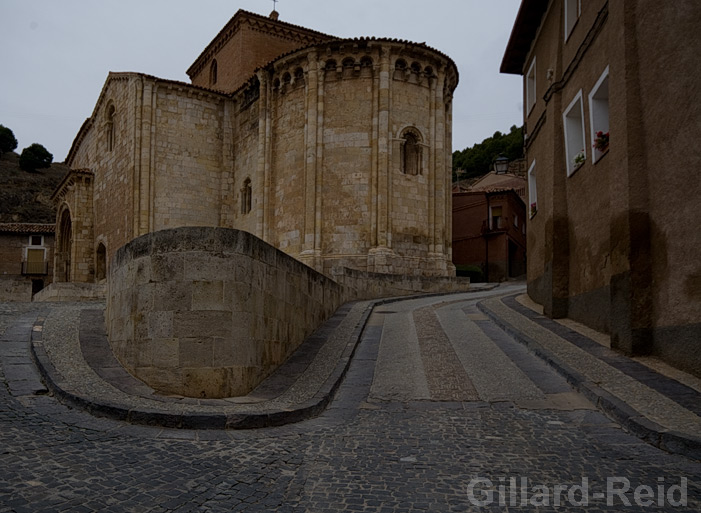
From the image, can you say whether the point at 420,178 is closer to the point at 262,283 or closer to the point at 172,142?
the point at 172,142

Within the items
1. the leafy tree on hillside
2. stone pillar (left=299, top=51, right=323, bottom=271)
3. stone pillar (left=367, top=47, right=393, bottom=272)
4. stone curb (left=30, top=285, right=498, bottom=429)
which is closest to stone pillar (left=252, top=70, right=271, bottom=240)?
stone pillar (left=299, top=51, right=323, bottom=271)

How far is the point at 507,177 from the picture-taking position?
4466 centimetres

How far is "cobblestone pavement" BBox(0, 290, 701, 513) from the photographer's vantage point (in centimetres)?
421

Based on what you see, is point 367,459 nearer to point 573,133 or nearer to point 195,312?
point 195,312

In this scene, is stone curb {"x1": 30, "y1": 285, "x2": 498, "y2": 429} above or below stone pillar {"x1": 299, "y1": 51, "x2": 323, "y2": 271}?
below

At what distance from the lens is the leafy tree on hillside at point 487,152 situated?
69625 mm

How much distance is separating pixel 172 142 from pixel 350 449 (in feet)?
77.8

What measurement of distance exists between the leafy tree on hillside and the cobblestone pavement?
64.7 metres

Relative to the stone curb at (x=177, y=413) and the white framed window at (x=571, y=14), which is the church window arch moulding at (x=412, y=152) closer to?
the white framed window at (x=571, y=14)

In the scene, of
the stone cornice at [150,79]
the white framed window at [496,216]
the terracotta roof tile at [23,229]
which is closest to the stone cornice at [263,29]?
the stone cornice at [150,79]

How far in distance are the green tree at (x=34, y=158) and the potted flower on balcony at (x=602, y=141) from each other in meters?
70.0

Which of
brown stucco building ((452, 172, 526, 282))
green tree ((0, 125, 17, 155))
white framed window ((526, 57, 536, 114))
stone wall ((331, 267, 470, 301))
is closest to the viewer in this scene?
white framed window ((526, 57, 536, 114))

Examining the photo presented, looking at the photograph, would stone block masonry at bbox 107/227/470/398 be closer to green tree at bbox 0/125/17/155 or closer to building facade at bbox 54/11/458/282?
building facade at bbox 54/11/458/282

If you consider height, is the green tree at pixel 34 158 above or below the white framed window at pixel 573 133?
above
